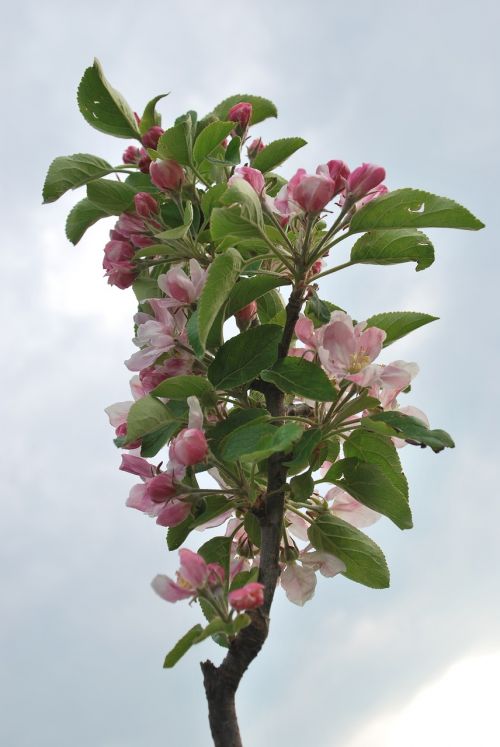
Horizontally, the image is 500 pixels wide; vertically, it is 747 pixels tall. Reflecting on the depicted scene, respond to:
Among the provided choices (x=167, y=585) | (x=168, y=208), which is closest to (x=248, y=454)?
(x=167, y=585)

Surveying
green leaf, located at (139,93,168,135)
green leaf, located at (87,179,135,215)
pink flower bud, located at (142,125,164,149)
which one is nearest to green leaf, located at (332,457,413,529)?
green leaf, located at (87,179,135,215)

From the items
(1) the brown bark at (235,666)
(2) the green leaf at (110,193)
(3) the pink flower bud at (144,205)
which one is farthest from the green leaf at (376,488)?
(2) the green leaf at (110,193)

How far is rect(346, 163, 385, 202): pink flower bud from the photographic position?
1.78 m

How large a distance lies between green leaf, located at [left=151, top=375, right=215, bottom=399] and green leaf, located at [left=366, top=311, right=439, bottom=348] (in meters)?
0.43

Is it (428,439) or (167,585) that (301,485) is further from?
(167,585)

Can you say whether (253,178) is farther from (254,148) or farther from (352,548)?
(352,548)

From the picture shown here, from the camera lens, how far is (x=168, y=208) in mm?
2115

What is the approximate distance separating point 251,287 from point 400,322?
36 centimetres

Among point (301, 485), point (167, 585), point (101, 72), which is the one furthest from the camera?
point (101, 72)

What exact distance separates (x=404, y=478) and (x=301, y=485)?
244mm

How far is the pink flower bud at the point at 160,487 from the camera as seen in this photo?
166 cm

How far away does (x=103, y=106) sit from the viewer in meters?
2.33

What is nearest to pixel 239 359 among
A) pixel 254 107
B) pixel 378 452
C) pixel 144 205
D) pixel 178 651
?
pixel 378 452

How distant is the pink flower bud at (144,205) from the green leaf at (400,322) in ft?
1.92
